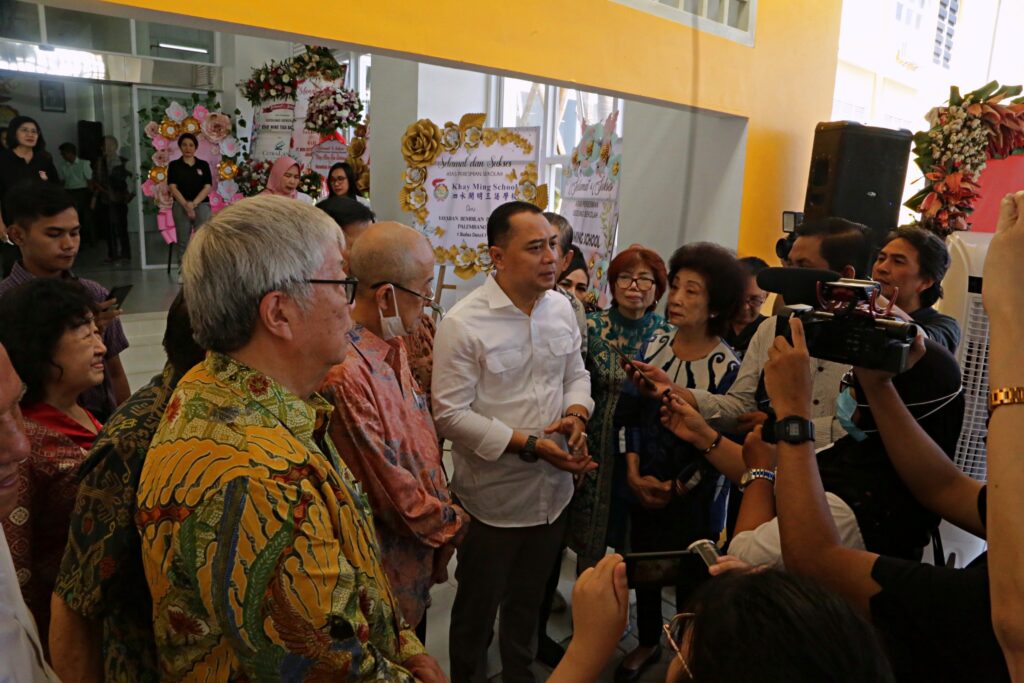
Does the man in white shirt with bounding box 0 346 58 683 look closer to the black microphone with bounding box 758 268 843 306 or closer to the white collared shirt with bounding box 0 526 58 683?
the white collared shirt with bounding box 0 526 58 683

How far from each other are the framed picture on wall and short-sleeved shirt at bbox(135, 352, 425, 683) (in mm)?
8938

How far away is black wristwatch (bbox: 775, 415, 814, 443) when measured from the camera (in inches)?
42.3

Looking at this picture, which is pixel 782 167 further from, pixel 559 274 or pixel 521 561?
pixel 521 561

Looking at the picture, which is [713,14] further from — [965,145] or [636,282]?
[636,282]

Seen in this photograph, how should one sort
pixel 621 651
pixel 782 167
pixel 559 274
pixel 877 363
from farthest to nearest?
pixel 782 167 → pixel 559 274 → pixel 621 651 → pixel 877 363

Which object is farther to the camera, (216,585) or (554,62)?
(554,62)

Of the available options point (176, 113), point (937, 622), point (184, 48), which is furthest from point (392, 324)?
point (184, 48)

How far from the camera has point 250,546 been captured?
85cm

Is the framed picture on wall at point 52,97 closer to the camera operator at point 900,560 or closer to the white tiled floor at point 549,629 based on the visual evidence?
the white tiled floor at point 549,629

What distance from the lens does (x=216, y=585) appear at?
2.80 feet

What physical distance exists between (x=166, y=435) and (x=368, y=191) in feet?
18.5

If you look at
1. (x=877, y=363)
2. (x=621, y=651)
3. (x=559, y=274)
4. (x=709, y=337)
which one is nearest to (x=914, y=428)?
(x=877, y=363)

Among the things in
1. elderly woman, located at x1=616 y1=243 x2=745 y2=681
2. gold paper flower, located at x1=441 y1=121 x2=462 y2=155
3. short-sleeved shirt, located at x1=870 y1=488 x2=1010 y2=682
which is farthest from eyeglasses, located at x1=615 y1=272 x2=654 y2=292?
gold paper flower, located at x1=441 y1=121 x2=462 y2=155

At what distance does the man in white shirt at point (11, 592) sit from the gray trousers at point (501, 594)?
1.29 meters
